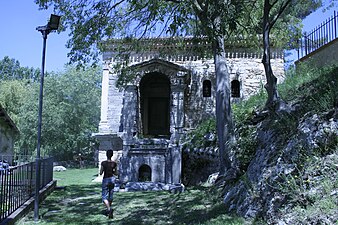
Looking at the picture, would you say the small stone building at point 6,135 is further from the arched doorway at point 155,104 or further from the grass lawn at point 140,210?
the grass lawn at point 140,210

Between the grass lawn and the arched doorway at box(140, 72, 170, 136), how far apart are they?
885 centimetres

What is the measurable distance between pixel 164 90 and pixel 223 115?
1031 cm

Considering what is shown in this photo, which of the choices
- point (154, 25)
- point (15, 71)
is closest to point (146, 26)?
point (154, 25)

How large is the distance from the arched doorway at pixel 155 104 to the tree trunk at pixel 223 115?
9426mm

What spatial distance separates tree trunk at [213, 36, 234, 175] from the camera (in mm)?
9422

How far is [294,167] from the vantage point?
5590 mm

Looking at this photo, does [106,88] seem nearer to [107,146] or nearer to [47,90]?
[107,146]

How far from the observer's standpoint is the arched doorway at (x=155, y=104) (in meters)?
19.5

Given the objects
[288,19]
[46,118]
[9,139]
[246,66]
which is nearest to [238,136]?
[288,19]

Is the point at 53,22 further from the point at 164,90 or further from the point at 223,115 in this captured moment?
the point at 164,90

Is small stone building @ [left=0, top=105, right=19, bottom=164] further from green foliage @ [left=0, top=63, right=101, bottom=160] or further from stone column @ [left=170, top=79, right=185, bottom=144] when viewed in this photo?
stone column @ [left=170, top=79, right=185, bottom=144]

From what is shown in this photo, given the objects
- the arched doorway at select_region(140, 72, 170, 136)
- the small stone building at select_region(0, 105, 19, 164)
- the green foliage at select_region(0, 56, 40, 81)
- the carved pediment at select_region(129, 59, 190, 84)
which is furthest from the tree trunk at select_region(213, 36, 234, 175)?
the green foliage at select_region(0, 56, 40, 81)

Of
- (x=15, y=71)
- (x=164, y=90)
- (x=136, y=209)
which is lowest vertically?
(x=136, y=209)

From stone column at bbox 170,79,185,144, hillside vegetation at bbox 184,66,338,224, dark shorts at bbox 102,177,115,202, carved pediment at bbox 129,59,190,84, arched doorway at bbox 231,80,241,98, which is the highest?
carved pediment at bbox 129,59,190,84
